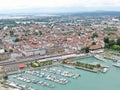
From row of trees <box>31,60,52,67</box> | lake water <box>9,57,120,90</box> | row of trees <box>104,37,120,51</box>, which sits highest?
row of trees <box>104,37,120,51</box>

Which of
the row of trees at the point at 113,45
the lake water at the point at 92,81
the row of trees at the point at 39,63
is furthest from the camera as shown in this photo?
the row of trees at the point at 113,45

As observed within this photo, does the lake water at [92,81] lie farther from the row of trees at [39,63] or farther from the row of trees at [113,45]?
the row of trees at [113,45]

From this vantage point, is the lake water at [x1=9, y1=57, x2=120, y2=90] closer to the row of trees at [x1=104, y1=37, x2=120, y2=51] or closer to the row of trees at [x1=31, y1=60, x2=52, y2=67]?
the row of trees at [x1=31, y1=60, x2=52, y2=67]

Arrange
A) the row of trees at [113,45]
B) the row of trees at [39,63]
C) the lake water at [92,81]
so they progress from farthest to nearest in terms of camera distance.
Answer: the row of trees at [113,45], the row of trees at [39,63], the lake water at [92,81]

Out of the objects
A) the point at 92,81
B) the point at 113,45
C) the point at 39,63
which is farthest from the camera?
the point at 113,45

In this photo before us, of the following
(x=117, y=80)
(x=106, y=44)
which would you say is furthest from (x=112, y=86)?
(x=106, y=44)

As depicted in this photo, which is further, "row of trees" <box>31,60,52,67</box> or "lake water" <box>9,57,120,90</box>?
"row of trees" <box>31,60,52,67</box>

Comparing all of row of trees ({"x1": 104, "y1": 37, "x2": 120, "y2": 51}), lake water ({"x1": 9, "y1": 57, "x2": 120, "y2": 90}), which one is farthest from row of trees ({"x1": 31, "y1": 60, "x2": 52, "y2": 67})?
Result: row of trees ({"x1": 104, "y1": 37, "x2": 120, "y2": 51})

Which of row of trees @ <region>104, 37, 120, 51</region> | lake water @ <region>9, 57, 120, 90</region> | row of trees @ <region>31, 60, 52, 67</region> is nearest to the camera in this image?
lake water @ <region>9, 57, 120, 90</region>

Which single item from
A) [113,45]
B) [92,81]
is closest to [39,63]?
[92,81]

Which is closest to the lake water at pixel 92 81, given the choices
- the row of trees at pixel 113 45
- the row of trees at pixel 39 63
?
the row of trees at pixel 39 63

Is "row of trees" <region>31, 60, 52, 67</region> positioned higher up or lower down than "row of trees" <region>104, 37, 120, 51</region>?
lower down

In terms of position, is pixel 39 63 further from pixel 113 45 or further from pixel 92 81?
pixel 113 45
